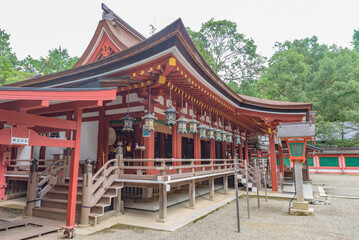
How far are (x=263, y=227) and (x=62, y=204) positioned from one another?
6.73 m

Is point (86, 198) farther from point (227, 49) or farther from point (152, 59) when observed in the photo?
point (227, 49)

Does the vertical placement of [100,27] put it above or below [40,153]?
above

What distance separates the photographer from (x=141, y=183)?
25.1 feet

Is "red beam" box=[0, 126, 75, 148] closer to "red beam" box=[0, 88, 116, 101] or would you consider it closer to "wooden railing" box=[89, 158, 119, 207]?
"red beam" box=[0, 88, 116, 101]

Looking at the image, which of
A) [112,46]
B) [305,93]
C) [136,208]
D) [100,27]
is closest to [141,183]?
[136,208]

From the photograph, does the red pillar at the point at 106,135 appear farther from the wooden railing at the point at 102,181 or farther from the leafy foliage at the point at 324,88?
the leafy foliage at the point at 324,88

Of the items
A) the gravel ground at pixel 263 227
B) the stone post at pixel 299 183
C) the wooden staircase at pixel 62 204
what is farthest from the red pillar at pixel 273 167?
the wooden staircase at pixel 62 204

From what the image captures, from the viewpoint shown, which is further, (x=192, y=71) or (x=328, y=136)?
(x=328, y=136)

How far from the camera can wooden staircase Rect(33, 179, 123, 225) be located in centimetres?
696

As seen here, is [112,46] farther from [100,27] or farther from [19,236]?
[19,236]

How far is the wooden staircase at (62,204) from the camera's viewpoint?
22.8 ft

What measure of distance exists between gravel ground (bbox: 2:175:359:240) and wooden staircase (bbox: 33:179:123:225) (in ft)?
2.49

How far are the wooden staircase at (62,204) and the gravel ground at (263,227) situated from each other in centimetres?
76

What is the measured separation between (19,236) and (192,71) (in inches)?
270
